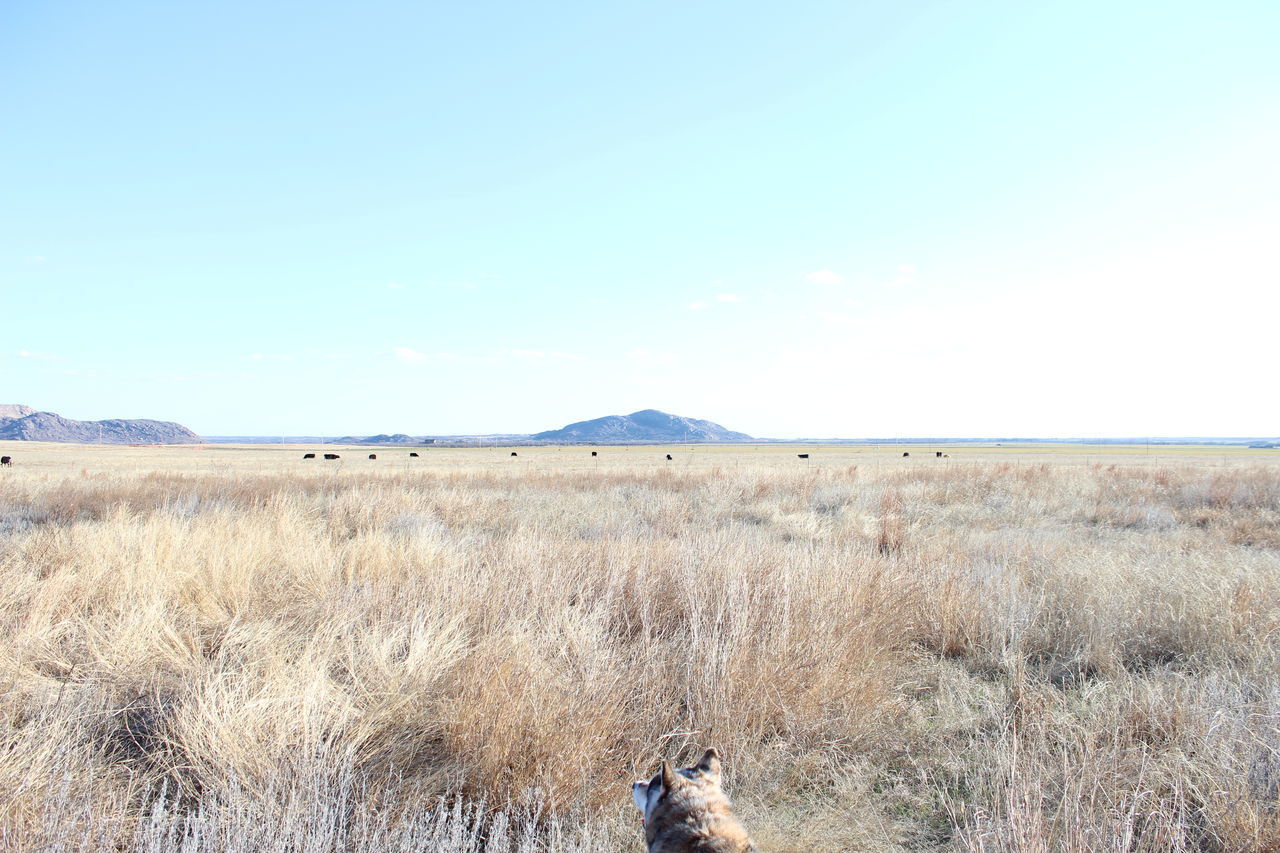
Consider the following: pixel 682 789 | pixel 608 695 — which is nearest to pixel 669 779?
pixel 682 789

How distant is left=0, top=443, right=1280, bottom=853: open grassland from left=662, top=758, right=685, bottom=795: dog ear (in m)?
0.68

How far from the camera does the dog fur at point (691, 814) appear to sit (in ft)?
6.03

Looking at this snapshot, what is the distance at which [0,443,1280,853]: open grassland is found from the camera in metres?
2.70

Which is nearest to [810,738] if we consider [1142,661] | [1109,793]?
[1109,793]

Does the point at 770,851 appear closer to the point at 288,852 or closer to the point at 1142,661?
the point at 288,852

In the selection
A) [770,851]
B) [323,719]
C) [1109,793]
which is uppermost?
[323,719]

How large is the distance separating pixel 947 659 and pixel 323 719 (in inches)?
173

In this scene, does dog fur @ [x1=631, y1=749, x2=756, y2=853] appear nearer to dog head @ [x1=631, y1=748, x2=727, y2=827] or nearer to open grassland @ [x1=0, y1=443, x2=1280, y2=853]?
dog head @ [x1=631, y1=748, x2=727, y2=827]

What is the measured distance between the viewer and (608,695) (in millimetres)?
3318

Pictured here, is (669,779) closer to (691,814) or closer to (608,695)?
(691,814)

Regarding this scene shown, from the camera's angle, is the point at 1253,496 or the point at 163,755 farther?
the point at 1253,496

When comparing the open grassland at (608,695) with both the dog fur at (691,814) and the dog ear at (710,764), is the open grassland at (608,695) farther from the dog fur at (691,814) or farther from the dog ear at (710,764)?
the dog ear at (710,764)

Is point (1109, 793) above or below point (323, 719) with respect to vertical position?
below

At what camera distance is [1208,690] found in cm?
385
